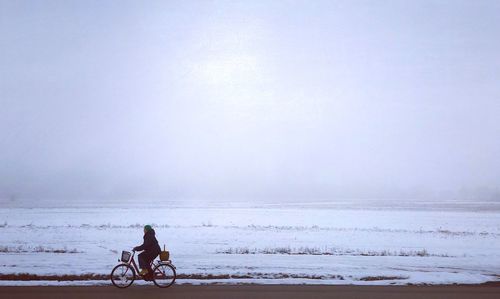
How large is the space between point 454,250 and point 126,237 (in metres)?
21.9

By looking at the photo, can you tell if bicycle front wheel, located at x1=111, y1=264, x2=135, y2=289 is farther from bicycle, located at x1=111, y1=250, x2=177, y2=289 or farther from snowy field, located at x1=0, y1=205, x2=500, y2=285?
snowy field, located at x1=0, y1=205, x2=500, y2=285

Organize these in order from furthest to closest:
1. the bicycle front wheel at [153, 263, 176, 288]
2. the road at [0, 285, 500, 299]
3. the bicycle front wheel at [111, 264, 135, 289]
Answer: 1. the bicycle front wheel at [153, 263, 176, 288]
2. the bicycle front wheel at [111, 264, 135, 289]
3. the road at [0, 285, 500, 299]

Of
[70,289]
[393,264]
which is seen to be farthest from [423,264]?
[70,289]

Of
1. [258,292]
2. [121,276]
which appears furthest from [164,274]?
[258,292]

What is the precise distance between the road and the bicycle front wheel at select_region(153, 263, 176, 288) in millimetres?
243

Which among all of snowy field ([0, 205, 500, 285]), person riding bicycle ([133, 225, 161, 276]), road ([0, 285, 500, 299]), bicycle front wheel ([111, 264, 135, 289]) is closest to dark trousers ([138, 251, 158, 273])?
person riding bicycle ([133, 225, 161, 276])

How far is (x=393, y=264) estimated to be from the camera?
2269cm

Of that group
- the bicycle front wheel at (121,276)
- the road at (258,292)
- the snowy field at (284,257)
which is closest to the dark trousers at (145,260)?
the bicycle front wheel at (121,276)

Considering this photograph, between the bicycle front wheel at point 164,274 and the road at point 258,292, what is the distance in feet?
0.80

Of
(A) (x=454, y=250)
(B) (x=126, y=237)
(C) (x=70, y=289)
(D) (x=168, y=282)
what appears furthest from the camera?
(B) (x=126, y=237)

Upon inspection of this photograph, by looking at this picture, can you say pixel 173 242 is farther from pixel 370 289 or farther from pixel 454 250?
pixel 370 289

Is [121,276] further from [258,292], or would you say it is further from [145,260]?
[258,292]

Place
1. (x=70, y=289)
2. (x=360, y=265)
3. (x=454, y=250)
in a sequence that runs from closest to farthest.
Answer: (x=70, y=289), (x=360, y=265), (x=454, y=250)

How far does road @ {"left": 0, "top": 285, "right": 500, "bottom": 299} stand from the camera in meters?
13.0
